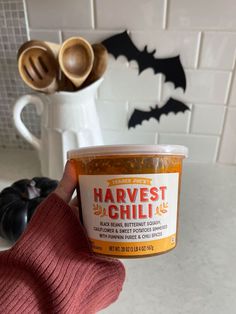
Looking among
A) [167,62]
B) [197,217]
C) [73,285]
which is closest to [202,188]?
[197,217]

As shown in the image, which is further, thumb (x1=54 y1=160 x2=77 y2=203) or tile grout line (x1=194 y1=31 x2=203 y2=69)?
tile grout line (x1=194 y1=31 x2=203 y2=69)

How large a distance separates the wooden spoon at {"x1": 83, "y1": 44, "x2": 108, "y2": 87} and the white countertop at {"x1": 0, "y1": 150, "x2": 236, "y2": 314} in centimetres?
29

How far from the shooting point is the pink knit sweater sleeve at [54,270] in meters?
0.28

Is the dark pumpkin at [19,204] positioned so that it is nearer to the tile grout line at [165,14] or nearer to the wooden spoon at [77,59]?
the wooden spoon at [77,59]

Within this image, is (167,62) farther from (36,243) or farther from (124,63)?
(36,243)

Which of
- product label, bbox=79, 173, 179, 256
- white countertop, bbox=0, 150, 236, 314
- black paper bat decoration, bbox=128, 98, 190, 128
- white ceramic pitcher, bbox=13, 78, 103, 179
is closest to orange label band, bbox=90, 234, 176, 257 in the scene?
product label, bbox=79, 173, 179, 256

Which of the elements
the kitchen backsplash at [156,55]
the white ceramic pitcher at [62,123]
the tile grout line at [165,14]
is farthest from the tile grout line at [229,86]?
the white ceramic pitcher at [62,123]

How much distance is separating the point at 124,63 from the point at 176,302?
1.53 feet

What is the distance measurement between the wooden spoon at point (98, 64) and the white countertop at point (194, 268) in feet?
0.96

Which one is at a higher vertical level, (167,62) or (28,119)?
(167,62)

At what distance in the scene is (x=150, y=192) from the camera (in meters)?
0.28

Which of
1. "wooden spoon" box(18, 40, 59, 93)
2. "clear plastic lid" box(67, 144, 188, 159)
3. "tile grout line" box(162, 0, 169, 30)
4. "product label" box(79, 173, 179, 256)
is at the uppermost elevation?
"tile grout line" box(162, 0, 169, 30)

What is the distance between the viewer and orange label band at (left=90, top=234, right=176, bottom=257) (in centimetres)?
28

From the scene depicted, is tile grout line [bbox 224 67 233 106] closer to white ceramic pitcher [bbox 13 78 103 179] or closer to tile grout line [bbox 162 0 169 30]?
tile grout line [bbox 162 0 169 30]
